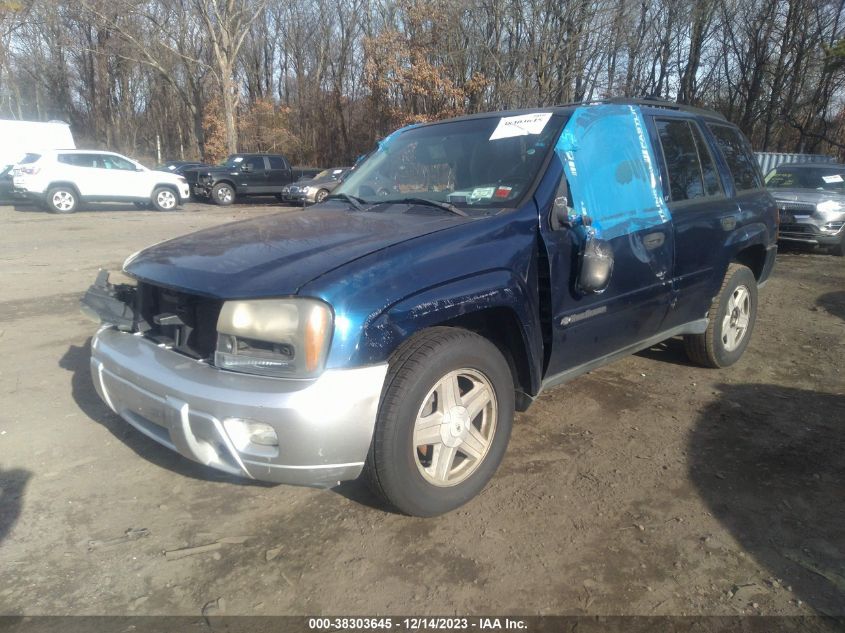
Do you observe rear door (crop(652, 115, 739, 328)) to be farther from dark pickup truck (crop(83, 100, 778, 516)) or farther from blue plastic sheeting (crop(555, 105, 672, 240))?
blue plastic sheeting (crop(555, 105, 672, 240))

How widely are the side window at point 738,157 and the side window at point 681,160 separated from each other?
0.45 meters

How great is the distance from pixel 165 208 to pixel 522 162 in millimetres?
17594

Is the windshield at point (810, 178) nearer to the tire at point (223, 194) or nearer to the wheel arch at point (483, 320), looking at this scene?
the wheel arch at point (483, 320)

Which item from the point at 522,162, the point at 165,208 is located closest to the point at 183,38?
the point at 165,208

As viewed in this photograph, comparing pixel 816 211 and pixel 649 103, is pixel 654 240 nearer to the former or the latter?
pixel 649 103

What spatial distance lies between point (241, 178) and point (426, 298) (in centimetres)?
2139

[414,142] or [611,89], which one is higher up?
[611,89]

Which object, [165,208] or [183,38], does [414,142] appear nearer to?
[165,208]

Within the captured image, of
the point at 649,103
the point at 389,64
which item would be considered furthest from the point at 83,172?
the point at 649,103

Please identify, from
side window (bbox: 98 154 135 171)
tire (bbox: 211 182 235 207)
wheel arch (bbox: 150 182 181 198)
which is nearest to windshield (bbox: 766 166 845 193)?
wheel arch (bbox: 150 182 181 198)

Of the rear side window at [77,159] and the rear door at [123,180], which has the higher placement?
the rear side window at [77,159]

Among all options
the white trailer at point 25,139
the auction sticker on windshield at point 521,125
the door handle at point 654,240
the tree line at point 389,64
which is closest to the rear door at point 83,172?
the white trailer at point 25,139

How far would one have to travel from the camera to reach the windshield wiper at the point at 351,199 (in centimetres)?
352

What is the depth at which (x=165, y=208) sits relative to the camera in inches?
727
